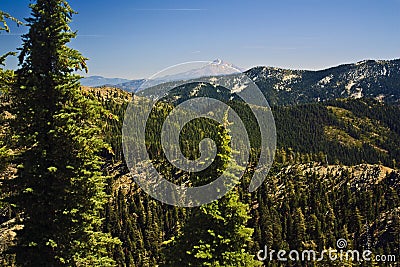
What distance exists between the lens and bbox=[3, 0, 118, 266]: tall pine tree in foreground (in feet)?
43.0

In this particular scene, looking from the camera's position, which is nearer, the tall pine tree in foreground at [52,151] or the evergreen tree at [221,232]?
the tall pine tree in foreground at [52,151]

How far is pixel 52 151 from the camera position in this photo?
13359mm

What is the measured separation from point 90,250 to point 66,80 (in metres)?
6.61

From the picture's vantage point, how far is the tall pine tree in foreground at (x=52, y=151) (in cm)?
1310

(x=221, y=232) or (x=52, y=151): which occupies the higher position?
(x=52, y=151)

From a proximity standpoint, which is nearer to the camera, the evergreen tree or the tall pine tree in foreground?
the tall pine tree in foreground

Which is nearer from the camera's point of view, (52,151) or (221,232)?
(52,151)

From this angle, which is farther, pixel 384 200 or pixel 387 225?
pixel 384 200

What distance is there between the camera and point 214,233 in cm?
1622

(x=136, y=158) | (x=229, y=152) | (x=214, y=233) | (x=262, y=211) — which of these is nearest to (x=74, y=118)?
(x=229, y=152)

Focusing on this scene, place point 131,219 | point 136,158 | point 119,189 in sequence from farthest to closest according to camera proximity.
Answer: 1. point 136,158
2. point 119,189
3. point 131,219

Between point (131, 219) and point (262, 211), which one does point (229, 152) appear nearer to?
point (262, 211)

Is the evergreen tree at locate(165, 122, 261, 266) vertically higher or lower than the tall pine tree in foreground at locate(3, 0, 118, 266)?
lower

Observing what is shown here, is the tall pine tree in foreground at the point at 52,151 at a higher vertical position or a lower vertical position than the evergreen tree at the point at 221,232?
higher
